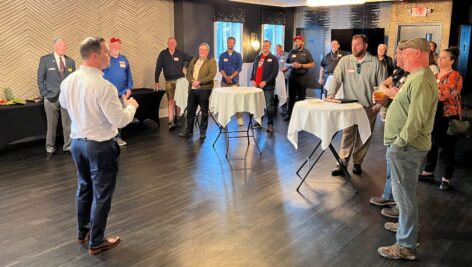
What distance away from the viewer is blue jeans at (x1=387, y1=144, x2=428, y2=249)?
260 cm

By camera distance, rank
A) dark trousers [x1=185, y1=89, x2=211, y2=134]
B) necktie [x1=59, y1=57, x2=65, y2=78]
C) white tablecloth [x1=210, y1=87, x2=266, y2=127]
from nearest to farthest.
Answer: white tablecloth [x1=210, y1=87, x2=266, y2=127], necktie [x1=59, y1=57, x2=65, y2=78], dark trousers [x1=185, y1=89, x2=211, y2=134]

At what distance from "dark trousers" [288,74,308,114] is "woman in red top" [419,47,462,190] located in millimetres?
3956

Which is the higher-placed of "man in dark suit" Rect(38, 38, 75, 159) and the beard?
the beard

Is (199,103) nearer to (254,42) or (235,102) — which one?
(235,102)

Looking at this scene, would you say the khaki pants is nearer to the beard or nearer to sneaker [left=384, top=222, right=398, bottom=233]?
the beard

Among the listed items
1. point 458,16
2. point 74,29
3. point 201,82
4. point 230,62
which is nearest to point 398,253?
point 201,82

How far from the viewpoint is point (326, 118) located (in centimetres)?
374

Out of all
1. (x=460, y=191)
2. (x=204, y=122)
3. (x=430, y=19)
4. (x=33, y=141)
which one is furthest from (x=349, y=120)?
(x=430, y=19)

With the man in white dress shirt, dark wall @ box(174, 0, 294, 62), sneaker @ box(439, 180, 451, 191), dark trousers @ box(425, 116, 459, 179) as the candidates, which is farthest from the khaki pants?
dark wall @ box(174, 0, 294, 62)

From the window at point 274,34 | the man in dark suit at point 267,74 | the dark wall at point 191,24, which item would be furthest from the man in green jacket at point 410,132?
the window at point 274,34

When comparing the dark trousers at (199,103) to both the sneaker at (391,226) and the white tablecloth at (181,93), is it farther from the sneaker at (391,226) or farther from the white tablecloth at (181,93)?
the sneaker at (391,226)

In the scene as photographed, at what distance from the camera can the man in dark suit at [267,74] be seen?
7.04 m

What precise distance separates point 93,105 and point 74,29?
15.5 feet

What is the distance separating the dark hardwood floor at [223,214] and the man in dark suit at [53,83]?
36cm
